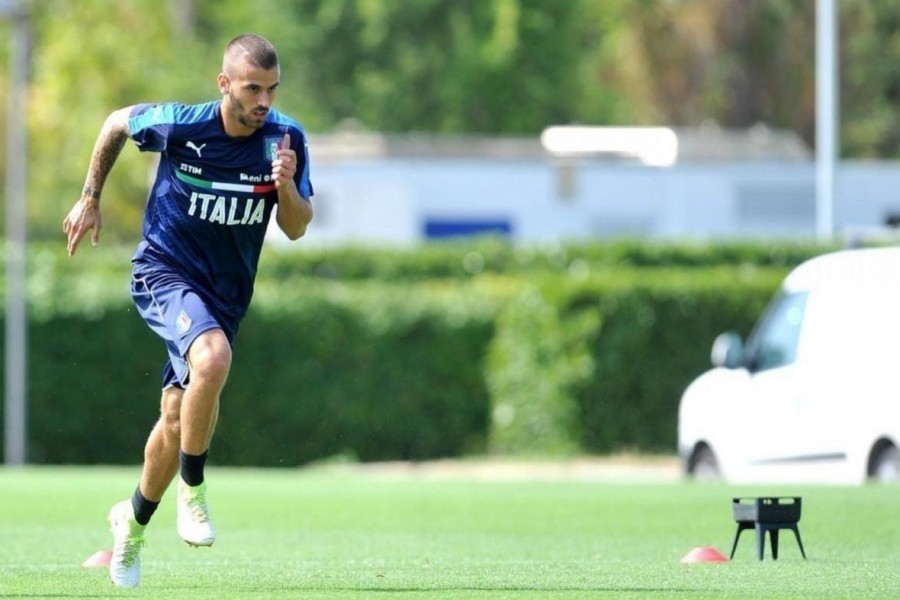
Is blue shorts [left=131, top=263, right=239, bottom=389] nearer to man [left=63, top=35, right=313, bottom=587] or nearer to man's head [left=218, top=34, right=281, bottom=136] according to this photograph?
man [left=63, top=35, right=313, bottom=587]

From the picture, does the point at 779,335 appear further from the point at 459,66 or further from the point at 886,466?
the point at 459,66

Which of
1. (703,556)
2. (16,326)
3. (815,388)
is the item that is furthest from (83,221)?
(16,326)

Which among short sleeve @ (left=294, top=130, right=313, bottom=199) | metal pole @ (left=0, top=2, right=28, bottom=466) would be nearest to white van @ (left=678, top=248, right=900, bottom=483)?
short sleeve @ (left=294, top=130, right=313, bottom=199)

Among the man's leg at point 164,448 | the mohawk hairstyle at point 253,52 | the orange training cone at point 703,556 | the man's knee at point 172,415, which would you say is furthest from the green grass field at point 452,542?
the mohawk hairstyle at point 253,52

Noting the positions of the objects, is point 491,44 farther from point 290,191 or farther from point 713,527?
point 290,191

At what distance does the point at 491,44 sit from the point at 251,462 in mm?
26098

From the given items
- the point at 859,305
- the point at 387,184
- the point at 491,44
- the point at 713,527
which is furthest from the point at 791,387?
the point at 491,44

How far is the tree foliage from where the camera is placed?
166 ft

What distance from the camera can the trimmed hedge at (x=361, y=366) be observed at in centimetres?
2512

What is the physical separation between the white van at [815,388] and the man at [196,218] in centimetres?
855

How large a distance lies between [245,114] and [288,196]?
41 centimetres

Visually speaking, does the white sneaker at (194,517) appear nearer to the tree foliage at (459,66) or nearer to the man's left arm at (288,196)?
the man's left arm at (288,196)

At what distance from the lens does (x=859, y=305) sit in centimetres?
1708

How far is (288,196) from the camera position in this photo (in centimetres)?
873
